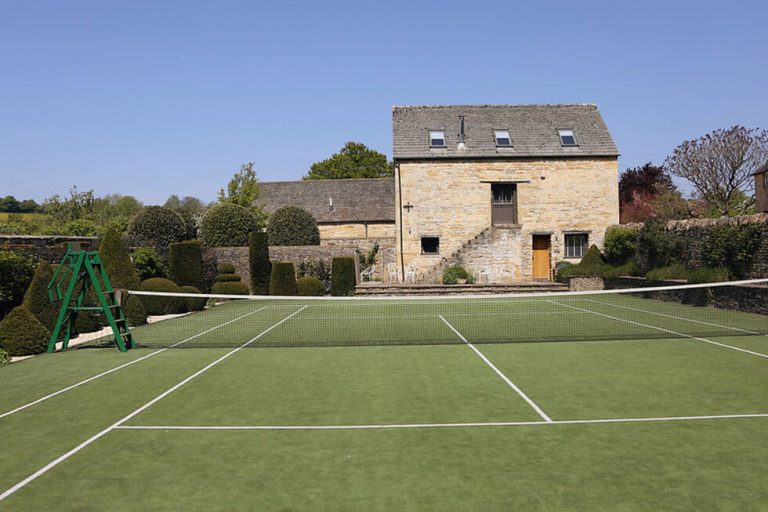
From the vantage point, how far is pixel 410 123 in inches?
1415

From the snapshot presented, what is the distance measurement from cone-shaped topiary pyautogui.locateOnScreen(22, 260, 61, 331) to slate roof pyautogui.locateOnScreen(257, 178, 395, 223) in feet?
103

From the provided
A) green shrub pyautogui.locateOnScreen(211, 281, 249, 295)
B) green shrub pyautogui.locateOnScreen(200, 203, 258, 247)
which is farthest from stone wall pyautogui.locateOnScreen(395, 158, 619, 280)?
green shrub pyautogui.locateOnScreen(211, 281, 249, 295)

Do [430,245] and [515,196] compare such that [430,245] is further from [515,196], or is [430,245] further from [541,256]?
[541,256]

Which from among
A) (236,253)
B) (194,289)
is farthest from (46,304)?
(236,253)

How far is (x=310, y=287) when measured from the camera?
1131 inches

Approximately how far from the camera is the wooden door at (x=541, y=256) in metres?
34.3

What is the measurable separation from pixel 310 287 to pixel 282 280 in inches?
53.9

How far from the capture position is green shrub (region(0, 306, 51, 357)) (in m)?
14.0

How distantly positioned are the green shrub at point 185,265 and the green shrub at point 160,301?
357 cm

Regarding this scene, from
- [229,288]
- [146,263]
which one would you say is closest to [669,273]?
[229,288]

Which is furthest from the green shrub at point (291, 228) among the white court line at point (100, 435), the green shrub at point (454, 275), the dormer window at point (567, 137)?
the white court line at point (100, 435)

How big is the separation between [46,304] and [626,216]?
140 feet

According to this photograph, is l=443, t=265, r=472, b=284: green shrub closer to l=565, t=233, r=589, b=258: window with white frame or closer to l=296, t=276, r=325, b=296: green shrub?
l=296, t=276, r=325, b=296: green shrub

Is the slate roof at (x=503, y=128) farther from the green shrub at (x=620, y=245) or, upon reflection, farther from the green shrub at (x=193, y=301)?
the green shrub at (x=193, y=301)
